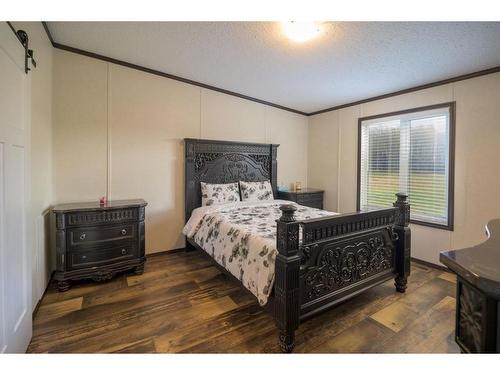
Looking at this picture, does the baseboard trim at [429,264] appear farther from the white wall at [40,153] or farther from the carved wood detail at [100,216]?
the white wall at [40,153]

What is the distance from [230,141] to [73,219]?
224cm

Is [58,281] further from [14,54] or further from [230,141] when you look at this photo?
[230,141]

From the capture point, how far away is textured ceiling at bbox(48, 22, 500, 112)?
81.0 inches

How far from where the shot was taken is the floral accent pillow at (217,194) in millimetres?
3297

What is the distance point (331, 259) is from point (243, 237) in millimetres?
741

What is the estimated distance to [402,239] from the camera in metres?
2.30

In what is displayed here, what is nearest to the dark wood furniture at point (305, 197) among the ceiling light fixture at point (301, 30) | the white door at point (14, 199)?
the ceiling light fixture at point (301, 30)

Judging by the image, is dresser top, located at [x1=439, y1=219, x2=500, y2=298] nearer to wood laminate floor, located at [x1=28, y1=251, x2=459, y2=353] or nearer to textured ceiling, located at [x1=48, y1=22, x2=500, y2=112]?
wood laminate floor, located at [x1=28, y1=251, x2=459, y2=353]

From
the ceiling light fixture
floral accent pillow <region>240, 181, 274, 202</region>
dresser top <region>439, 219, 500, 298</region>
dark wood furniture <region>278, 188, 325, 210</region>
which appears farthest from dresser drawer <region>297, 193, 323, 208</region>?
dresser top <region>439, 219, 500, 298</region>

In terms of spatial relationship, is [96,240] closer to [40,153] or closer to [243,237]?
[40,153]

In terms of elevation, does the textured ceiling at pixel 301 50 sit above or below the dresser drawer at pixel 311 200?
above

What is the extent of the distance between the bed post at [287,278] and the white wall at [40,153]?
1.95m

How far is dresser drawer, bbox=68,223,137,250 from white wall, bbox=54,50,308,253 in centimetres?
53
